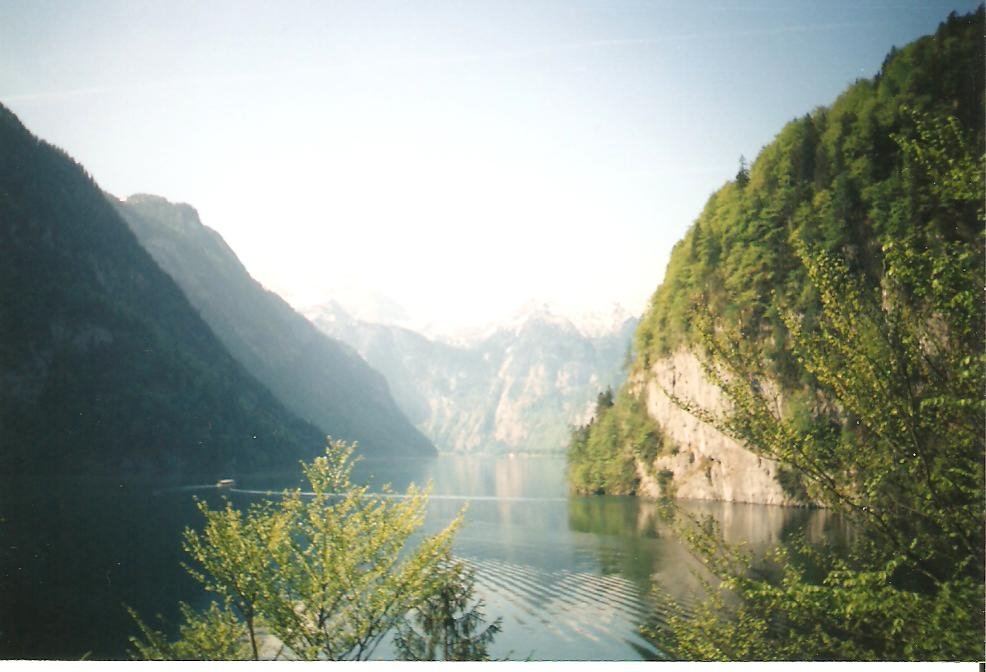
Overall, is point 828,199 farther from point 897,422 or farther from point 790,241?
point 897,422

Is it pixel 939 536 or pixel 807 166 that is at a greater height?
pixel 807 166

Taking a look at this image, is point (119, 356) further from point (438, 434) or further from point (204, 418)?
point (438, 434)

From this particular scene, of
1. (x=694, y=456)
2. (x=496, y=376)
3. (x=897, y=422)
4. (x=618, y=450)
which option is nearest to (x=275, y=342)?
(x=618, y=450)

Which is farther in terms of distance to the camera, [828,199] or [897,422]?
[828,199]

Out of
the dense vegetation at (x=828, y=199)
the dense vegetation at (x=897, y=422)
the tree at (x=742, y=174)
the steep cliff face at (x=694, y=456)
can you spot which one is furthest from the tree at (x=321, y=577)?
the steep cliff face at (x=694, y=456)

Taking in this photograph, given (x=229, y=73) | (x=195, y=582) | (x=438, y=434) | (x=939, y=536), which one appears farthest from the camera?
(x=438, y=434)

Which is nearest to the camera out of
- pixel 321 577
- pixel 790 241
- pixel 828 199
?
pixel 790 241

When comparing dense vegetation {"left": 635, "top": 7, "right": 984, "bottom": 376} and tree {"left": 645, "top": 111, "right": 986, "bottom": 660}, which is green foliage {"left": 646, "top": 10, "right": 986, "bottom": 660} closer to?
tree {"left": 645, "top": 111, "right": 986, "bottom": 660}

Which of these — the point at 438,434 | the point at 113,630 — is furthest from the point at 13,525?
the point at 438,434
